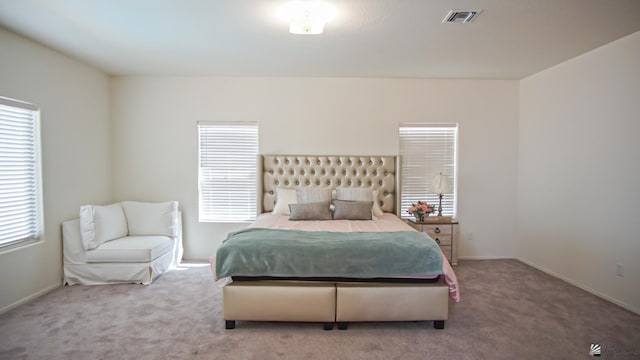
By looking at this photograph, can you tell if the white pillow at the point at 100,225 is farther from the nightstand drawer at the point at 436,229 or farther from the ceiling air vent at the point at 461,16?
the ceiling air vent at the point at 461,16

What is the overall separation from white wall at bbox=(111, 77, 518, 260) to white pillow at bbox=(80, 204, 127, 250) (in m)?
0.61

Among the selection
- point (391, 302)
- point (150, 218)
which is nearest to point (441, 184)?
point (391, 302)

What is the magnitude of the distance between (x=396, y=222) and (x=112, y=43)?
11.8 ft

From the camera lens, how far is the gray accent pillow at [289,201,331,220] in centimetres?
394

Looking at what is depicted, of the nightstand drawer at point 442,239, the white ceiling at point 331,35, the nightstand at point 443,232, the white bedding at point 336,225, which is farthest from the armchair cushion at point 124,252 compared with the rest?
the nightstand drawer at point 442,239

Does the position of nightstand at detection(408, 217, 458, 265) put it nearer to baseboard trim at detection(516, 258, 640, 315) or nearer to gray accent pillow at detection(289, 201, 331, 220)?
baseboard trim at detection(516, 258, 640, 315)

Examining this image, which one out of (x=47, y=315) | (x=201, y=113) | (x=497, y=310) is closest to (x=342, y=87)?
(x=201, y=113)

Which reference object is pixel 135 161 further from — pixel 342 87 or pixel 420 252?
pixel 420 252

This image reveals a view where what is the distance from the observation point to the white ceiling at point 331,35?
8.25ft

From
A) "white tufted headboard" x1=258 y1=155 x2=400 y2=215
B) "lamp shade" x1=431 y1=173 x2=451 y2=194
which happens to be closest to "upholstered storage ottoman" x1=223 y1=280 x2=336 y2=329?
"white tufted headboard" x1=258 y1=155 x2=400 y2=215

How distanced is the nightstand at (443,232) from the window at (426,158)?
1.35 feet

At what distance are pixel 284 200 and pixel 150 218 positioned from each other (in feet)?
5.81

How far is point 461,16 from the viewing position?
2.62 m

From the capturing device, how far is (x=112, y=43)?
3.33m
